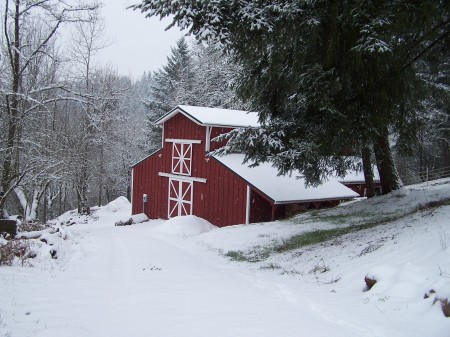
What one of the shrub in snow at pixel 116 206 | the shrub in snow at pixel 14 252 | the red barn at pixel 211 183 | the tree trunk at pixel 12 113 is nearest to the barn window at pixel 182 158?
the red barn at pixel 211 183

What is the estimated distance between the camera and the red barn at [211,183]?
1733 centimetres

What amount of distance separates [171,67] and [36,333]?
4001 cm

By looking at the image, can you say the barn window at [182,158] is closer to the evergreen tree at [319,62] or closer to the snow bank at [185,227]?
the snow bank at [185,227]

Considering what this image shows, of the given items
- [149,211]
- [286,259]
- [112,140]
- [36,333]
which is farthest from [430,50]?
[112,140]

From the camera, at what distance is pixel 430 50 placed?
8898 millimetres

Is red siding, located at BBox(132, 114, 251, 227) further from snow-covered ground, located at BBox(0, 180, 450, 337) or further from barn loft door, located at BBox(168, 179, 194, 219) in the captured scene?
snow-covered ground, located at BBox(0, 180, 450, 337)

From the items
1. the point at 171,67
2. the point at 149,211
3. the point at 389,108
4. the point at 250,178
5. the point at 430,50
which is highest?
the point at 171,67

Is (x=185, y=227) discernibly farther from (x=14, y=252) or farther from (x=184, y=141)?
(x=14, y=252)

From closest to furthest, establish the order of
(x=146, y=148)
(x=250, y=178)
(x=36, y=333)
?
(x=36, y=333)
(x=250, y=178)
(x=146, y=148)

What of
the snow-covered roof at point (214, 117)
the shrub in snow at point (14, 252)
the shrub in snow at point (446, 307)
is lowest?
the shrub in snow at point (14, 252)

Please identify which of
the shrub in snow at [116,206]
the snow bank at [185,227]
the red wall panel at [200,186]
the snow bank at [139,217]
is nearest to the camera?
the snow bank at [185,227]

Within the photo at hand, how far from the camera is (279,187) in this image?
57.3ft

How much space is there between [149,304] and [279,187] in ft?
41.8

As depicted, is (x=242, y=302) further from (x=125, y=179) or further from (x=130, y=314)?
(x=125, y=179)
